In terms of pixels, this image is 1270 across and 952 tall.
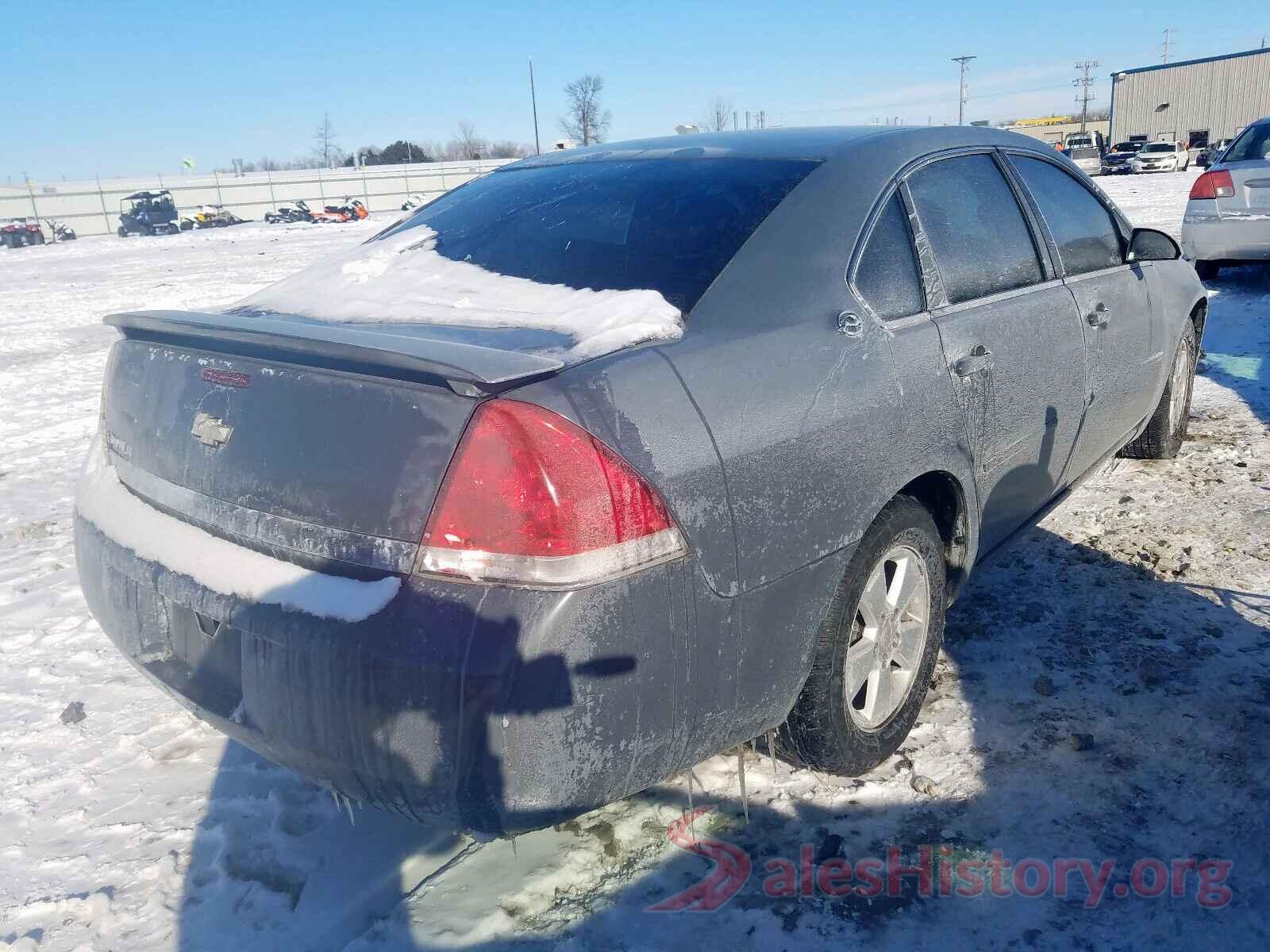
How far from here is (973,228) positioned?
303 cm

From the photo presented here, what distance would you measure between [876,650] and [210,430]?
5.64 feet

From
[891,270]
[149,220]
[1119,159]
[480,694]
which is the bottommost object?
[1119,159]

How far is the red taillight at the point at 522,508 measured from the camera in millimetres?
1697

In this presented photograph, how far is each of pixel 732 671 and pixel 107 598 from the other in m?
1.53

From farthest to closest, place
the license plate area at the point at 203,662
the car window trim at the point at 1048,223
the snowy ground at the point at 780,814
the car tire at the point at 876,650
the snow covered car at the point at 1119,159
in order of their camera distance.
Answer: the snow covered car at the point at 1119,159 → the car window trim at the point at 1048,223 → the car tire at the point at 876,650 → the snowy ground at the point at 780,814 → the license plate area at the point at 203,662

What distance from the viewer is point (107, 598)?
91.2 inches

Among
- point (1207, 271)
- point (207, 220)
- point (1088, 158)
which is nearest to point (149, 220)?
point (207, 220)

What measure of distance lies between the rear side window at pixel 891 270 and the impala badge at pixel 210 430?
60.8 inches

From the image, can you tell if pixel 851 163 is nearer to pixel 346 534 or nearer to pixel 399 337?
pixel 399 337

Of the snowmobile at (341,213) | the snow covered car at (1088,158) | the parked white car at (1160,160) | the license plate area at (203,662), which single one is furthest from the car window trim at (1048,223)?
the snowmobile at (341,213)

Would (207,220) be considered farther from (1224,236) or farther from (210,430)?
(210,430)

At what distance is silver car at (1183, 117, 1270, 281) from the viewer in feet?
28.6

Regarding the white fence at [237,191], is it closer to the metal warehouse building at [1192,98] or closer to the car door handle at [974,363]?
the metal warehouse building at [1192,98]

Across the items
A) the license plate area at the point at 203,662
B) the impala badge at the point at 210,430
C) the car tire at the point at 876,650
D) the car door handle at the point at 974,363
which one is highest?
the impala badge at the point at 210,430
